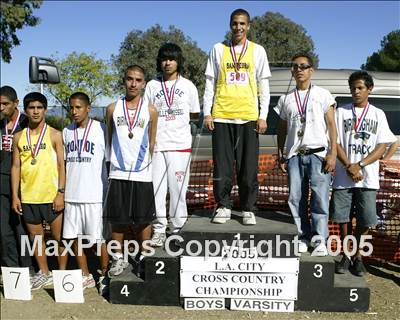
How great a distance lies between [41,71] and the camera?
746 cm

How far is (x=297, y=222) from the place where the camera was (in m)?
4.75

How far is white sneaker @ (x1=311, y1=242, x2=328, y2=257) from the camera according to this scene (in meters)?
4.52

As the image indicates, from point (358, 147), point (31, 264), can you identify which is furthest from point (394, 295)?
point (31, 264)

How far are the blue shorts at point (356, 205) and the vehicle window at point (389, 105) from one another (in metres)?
2.79

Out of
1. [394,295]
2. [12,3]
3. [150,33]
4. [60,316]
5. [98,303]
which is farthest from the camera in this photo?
[150,33]

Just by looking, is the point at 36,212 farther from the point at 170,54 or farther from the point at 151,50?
the point at 151,50

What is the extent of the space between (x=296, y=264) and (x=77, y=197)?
7.12 ft

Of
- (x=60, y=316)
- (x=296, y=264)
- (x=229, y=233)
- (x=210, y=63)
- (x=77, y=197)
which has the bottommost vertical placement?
(x=60, y=316)

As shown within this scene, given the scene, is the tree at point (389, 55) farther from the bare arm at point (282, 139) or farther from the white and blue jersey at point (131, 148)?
the white and blue jersey at point (131, 148)

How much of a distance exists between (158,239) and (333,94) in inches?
153

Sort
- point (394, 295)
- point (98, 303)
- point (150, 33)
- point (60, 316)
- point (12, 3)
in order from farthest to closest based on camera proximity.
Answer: point (150, 33), point (12, 3), point (394, 295), point (98, 303), point (60, 316)

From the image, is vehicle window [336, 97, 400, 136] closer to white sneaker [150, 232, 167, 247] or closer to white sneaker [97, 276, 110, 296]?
white sneaker [150, 232, 167, 247]

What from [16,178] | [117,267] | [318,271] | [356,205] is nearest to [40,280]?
[117,267]

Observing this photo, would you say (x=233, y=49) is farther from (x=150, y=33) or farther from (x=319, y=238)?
(x=150, y=33)
